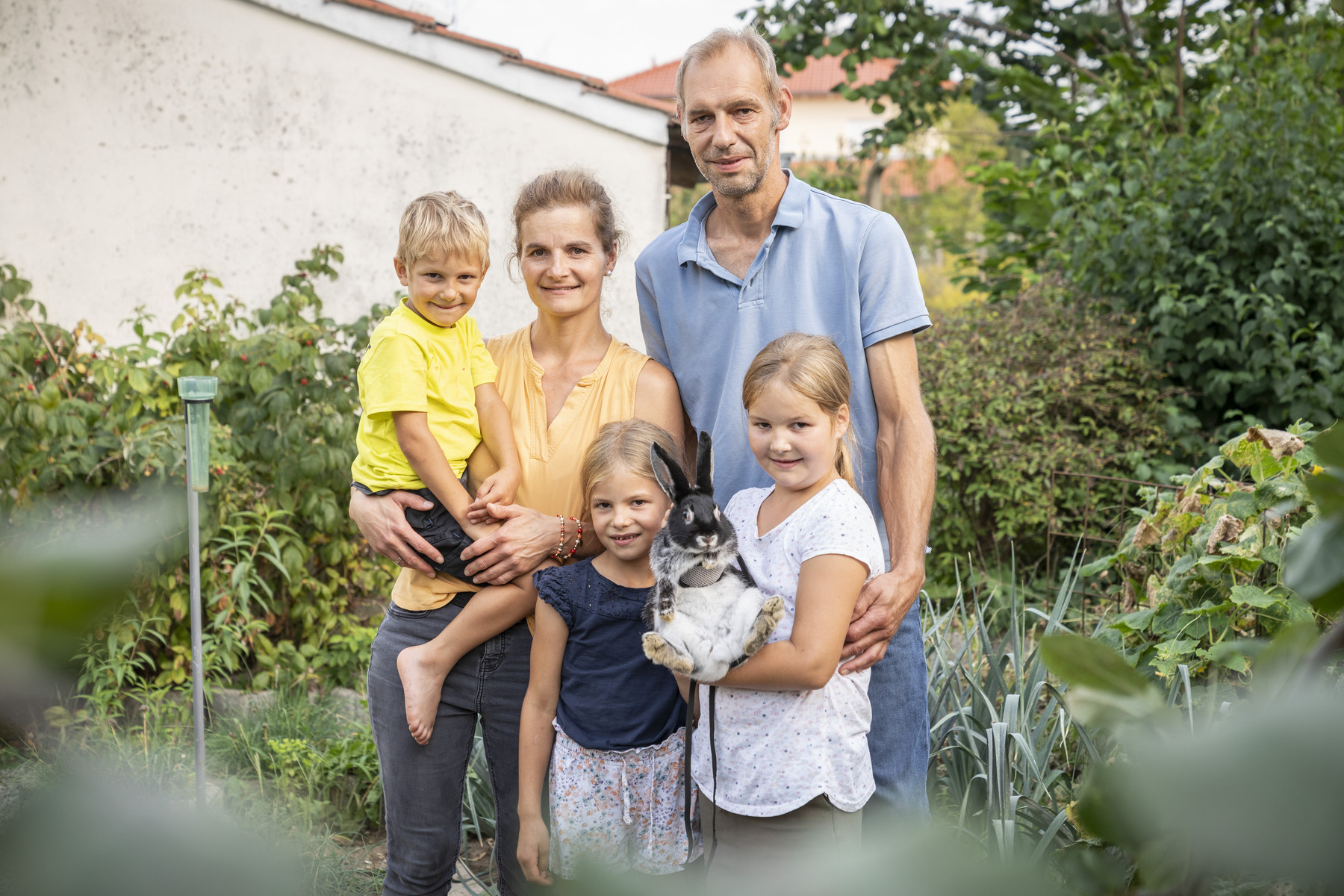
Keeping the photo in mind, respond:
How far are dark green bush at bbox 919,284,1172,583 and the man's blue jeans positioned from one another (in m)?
2.67

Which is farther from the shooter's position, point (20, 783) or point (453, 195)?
point (453, 195)

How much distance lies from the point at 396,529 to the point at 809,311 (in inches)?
42.2

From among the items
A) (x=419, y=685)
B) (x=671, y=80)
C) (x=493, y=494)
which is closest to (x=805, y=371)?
(x=493, y=494)

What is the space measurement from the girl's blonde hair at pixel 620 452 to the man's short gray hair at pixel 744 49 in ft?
2.36

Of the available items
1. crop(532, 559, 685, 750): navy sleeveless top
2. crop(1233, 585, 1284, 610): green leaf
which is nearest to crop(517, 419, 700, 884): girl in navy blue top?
crop(532, 559, 685, 750): navy sleeveless top

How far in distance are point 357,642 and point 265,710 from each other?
1.57ft

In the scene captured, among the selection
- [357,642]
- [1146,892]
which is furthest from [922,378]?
[1146,892]

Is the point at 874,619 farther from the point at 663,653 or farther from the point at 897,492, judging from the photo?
the point at 663,653

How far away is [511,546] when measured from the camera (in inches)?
83.3

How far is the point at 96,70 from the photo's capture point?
6230 millimetres

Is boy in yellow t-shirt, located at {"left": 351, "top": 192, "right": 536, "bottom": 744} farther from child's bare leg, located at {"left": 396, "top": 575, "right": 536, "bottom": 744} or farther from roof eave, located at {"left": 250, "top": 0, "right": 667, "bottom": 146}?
roof eave, located at {"left": 250, "top": 0, "right": 667, "bottom": 146}

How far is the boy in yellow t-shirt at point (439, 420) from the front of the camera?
7.13 feet

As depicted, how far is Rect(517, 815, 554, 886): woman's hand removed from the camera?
2090mm

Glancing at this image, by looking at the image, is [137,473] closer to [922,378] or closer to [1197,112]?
[922,378]
